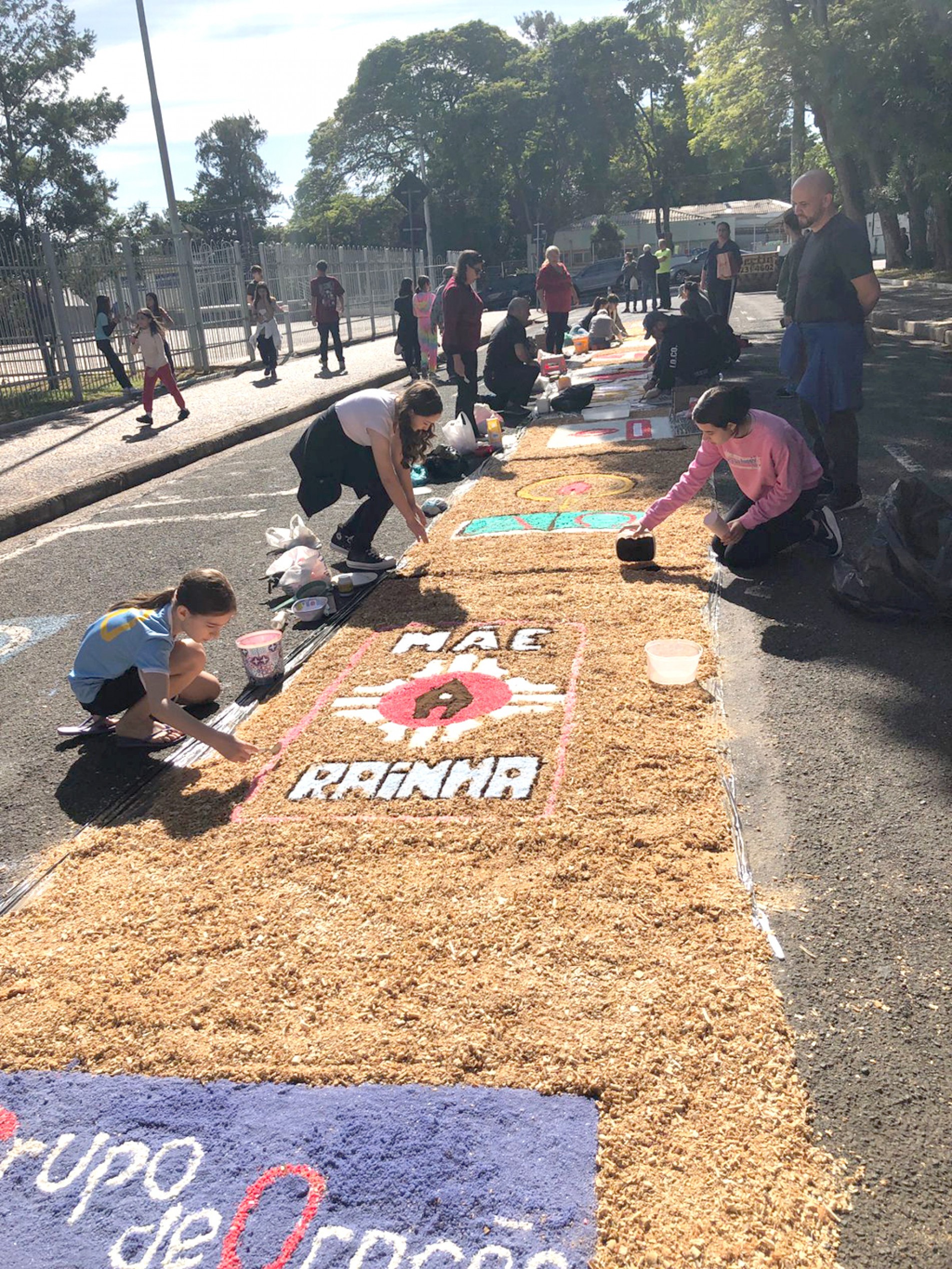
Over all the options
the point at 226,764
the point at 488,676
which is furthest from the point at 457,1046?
the point at 488,676

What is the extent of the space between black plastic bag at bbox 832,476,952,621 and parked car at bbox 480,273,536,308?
38828 mm

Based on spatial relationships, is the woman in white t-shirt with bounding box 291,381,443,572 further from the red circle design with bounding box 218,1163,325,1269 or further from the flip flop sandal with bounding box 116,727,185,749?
the red circle design with bounding box 218,1163,325,1269

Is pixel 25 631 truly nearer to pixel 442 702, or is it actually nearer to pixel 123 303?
pixel 442 702

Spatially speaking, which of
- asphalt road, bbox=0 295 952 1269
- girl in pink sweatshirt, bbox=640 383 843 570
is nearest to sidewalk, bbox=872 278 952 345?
asphalt road, bbox=0 295 952 1269

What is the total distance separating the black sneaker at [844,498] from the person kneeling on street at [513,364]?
6.10m

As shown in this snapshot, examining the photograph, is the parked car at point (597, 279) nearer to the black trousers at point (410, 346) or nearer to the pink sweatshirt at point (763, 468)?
the black trousers at point (410, 346)

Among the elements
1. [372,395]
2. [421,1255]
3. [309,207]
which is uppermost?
[309,207]

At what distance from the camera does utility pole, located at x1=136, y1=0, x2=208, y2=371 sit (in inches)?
838

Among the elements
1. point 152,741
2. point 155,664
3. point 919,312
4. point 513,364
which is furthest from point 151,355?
point 919,312

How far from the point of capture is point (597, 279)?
43.0 m

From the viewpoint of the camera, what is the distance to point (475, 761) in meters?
3.88

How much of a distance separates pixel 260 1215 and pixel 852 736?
2613 millimetres

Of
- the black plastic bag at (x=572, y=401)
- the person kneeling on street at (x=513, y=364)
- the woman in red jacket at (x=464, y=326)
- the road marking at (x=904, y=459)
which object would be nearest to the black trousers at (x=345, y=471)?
the road marking at (x=904, y=459)

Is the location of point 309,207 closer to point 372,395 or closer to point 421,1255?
point 372,395
